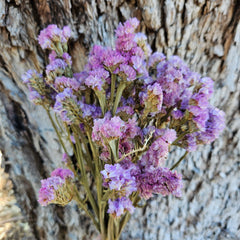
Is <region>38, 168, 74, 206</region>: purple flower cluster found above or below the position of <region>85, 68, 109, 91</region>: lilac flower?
below

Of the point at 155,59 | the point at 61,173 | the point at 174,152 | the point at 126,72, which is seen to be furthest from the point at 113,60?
the point at 174,152

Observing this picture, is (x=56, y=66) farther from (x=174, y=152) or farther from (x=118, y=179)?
(x=174, y=152)

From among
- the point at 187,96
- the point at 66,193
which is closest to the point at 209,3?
the point at 187,96

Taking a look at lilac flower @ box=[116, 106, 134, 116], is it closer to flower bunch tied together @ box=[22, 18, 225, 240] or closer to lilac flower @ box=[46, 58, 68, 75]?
flower bunch tied together @ box=[22, 18, 225, 240]

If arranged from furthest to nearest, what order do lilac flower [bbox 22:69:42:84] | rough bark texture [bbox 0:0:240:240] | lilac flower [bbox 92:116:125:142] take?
rough bark texture [bbox 0:0:240:240], lilac flower [bbox 22:69:42:84], lilac flower [bbox 92:116:125:142]

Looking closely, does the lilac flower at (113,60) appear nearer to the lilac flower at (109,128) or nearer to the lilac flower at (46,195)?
the lilac flower at (109,128)

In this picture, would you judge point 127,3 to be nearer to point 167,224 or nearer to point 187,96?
point 187,96

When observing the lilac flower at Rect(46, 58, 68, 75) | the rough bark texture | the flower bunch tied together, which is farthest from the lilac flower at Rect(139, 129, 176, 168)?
the rough bark texture
